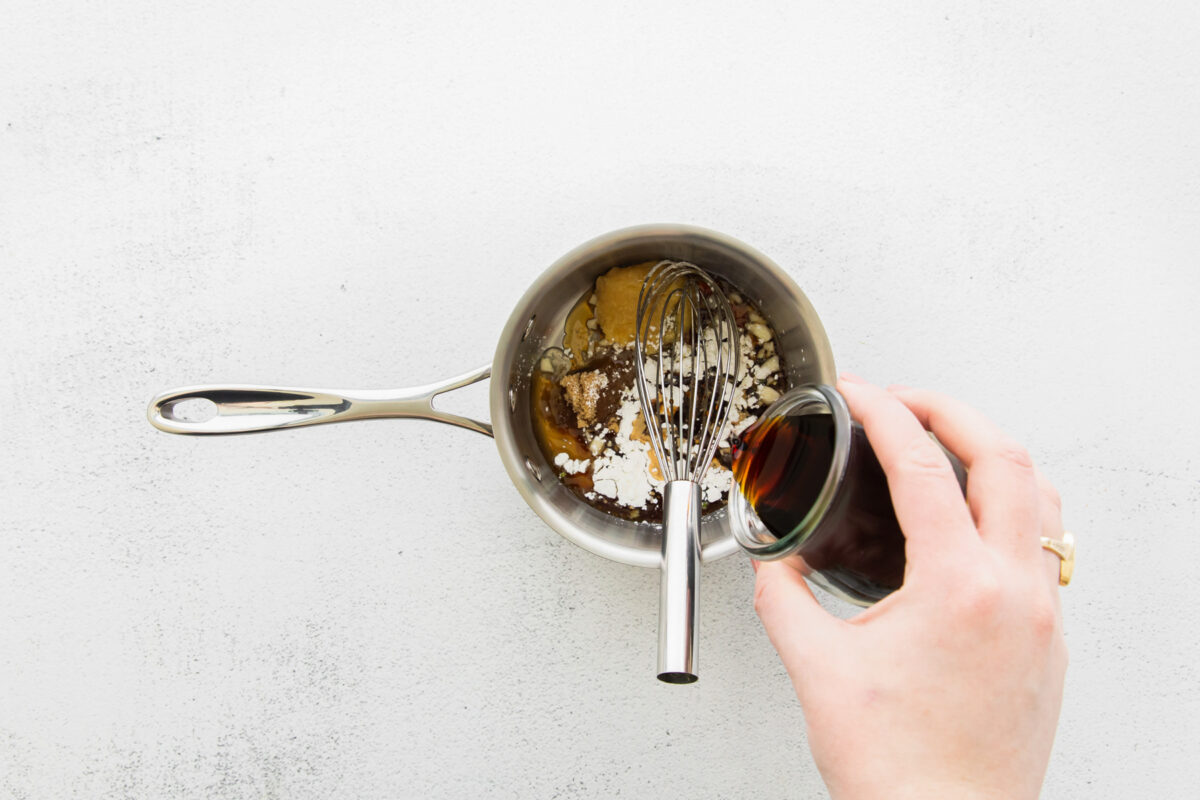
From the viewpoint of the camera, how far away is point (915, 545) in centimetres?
36

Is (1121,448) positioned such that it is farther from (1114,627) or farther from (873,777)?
(873,777)

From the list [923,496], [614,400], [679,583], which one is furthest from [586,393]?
[923,496]

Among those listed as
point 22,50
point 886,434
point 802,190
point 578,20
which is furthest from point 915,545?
point 22,50

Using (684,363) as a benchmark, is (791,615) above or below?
below

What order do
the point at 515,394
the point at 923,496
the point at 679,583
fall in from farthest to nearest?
the point at 515,394 < the point at 679,583 < the point at 923,496

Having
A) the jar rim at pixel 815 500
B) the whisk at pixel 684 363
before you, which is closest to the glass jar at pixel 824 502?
the jar rim at pixel 815 500

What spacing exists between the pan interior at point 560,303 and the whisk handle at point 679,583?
0.06m

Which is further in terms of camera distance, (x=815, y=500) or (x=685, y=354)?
(x=685, y=354)

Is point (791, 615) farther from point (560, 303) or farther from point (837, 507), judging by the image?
point (560, 303)

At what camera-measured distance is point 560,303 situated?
631mm

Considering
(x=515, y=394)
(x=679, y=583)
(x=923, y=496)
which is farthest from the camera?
(x=515, y=394)

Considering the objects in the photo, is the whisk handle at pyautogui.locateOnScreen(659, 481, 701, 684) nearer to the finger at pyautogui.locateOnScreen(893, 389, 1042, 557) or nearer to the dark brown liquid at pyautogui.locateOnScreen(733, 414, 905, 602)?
the dark brown liquid at pyautogui.locateOnScreen(733, 414, 905, 602)

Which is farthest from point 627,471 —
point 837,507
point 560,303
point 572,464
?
point 837,507

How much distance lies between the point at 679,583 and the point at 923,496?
0.55ft
